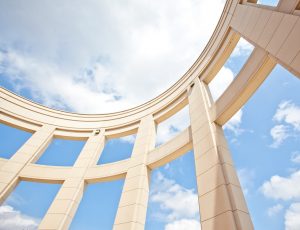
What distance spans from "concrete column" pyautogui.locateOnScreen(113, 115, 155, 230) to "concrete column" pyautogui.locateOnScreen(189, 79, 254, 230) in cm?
275

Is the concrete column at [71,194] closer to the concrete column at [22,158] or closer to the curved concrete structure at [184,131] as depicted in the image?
the curved concrete structure at [184,131]

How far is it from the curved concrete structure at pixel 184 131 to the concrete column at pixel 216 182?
0.02 meters

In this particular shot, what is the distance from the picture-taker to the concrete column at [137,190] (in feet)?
23.3

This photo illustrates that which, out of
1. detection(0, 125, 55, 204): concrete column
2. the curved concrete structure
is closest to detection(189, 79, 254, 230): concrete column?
the curved concrete structure

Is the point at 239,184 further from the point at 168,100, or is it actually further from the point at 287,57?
the point at 168,100

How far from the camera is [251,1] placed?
7.70 m

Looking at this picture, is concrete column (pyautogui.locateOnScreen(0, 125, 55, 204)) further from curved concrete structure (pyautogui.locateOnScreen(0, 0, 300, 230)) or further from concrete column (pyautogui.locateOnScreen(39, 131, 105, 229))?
concrete column (pyautogui.locateOnScreen(39, 131, 105, 229))

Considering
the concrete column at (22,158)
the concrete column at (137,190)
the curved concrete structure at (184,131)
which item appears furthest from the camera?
the concrete column at (22,158)

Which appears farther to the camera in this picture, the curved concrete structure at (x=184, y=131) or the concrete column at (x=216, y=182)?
the curved concrete structure at (x=184, y=131)

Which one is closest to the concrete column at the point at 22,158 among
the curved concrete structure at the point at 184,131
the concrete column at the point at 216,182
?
the curved concrete structure at the point at 184,131

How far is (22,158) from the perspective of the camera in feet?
35.0

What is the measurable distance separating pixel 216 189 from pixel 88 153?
841 cm

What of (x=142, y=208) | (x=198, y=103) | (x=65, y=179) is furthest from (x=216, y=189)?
(x=65, y=179)

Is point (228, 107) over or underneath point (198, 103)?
underneath
